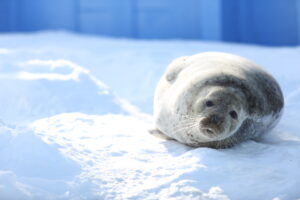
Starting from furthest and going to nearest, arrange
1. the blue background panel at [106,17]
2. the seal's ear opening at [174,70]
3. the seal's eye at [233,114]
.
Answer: the blue background panel at [106,17] < the seal's ear opening at [174,70] < the seal's eye at [233,114]

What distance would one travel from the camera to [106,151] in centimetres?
285

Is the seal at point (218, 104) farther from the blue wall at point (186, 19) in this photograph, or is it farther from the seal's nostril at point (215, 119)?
the blue wall at point (186, 19)

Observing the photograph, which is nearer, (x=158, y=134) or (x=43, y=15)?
(x=158, y=134)

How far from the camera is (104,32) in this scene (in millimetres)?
8859

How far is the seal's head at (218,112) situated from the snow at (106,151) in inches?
5.6

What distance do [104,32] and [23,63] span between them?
4219mm

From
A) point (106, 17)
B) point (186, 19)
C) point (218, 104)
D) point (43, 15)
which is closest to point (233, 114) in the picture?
point (218, 104)

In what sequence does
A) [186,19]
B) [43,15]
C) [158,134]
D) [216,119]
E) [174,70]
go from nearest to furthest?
1. [216,119]
2. [158,134]
3. [174,70]
4. [186,19]
5. [43,15]

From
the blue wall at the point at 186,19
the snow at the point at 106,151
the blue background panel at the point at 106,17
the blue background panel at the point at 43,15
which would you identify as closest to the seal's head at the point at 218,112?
the snow at the point at 106,151

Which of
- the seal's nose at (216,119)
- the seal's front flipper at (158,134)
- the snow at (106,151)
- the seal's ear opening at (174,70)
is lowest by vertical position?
the seal's front flipper at (158,134)

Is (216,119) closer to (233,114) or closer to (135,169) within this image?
(233,114)

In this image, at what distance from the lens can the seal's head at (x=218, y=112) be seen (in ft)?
8.77

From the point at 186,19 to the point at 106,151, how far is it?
6.24 meters

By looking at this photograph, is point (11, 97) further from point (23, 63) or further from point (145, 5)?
point (145, 5)
